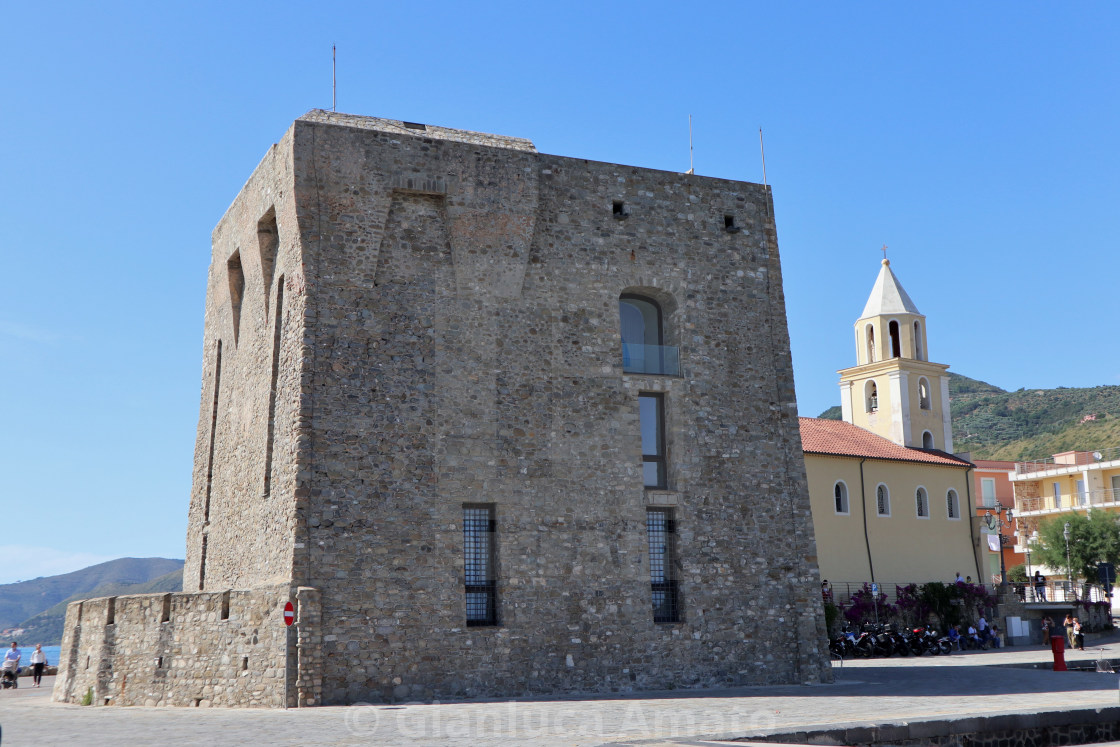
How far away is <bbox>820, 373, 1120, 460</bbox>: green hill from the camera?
252 feet

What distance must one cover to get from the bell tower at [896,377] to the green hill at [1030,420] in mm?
29309

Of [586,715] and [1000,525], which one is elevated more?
[1000,525]

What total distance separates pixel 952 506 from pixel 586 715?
31168 mm

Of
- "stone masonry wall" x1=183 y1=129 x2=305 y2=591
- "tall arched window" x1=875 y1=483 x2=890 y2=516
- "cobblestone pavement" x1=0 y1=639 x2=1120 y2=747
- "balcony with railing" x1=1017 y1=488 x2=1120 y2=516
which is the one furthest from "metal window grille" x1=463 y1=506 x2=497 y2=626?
"balcony with railing" x1=1017 y1=488 x2=1120 y2=516

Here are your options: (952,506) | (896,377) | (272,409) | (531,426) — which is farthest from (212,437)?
(896,377)

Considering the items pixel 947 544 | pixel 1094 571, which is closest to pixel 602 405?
pixel 947 544

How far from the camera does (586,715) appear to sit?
1412cm

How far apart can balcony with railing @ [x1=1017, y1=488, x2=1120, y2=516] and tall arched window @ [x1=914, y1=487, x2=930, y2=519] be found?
20.1 metres

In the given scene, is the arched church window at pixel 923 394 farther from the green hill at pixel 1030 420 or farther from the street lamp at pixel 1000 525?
the green hill at pixel 1030 420

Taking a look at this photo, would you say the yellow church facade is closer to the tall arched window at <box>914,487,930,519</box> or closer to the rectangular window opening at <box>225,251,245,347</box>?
the tall arched window at <box>914,487,930,519</box>

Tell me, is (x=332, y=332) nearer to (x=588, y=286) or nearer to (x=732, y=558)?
(x=588, y=286)

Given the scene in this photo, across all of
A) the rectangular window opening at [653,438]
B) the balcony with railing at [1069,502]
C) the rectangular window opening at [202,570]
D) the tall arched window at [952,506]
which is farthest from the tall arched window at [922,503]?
the rectangular window opening at [202,570]

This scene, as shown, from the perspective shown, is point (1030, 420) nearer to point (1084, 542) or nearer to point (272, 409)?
point (1084, 542)

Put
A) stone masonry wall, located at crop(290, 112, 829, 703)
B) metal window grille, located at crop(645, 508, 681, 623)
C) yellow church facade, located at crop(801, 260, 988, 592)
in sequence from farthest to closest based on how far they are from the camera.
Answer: yellow church facade, located at crop(801, 260, 988, 592) → metal window grille, located at crop(645, 508, 681, 623) → stone masonry wall, located at crop(290, 112, 829, 703)
